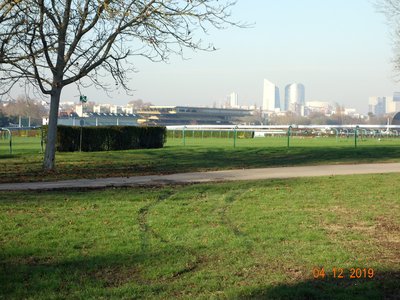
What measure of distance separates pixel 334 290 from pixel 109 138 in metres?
28.9

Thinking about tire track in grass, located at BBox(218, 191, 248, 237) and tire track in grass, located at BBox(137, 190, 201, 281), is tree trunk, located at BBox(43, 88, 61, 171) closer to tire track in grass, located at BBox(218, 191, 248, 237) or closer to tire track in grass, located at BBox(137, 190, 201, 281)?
tire track in grass, located at BBox(218, 191, 248, 237)

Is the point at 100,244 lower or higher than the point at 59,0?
lower

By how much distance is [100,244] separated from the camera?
8469mm

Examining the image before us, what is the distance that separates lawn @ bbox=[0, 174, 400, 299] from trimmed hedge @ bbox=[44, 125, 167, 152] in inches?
713

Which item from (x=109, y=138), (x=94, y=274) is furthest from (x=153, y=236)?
(x=109, y=138)

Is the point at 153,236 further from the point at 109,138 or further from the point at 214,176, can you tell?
the point at 109,138

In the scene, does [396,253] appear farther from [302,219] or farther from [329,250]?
[302,219]

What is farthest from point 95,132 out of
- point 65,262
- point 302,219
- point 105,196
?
point 65,262

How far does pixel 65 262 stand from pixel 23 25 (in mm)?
11391

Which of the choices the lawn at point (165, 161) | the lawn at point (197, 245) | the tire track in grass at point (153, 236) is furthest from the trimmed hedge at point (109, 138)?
the tire track in grass at point (153, 236)
